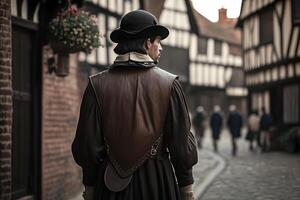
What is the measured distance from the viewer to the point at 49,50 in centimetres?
786

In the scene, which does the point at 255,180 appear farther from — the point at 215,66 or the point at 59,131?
the point at 215,66

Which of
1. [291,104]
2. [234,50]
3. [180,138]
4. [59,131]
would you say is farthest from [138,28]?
[234,50]

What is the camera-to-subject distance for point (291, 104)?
A: 2164 cm

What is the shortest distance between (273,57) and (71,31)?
1662 cm

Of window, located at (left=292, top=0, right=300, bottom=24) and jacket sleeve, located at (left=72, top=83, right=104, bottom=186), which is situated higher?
window, located at (left=292, top=0, right=300, bottom=24)

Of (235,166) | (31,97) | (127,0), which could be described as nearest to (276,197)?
(31,97)

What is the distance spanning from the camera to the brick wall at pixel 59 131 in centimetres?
771

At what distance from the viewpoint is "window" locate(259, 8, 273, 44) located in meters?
23.1

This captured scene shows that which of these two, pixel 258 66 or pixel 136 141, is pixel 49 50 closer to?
pixel 136 141

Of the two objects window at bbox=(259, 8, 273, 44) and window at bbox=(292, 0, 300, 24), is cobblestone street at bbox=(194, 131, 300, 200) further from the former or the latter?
window at bbox=(259, 8, 273, 44)

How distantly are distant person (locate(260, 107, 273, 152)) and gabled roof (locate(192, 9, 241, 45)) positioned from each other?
783 inches

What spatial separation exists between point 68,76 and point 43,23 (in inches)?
51.1

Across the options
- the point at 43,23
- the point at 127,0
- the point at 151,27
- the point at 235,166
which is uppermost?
the point at 127,0

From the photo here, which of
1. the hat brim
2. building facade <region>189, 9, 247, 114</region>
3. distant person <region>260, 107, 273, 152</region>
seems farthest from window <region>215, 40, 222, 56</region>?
the hat brim
